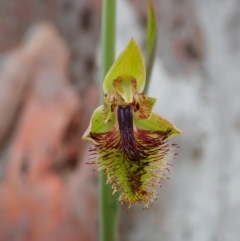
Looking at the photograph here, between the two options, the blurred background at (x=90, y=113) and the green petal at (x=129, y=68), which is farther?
the blurred background at (x=90, y=113)

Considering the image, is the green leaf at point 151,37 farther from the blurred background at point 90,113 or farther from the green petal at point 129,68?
the blurred background at point 90,113

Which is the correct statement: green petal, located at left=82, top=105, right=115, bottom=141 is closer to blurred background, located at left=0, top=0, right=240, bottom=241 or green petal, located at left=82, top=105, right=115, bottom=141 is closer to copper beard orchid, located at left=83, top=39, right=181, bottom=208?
copper beard orchid, located at left=83, top=39, right=181, bottom=208

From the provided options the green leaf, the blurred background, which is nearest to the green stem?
the green leaf

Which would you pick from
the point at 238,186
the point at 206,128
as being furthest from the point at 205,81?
the point at 238,186

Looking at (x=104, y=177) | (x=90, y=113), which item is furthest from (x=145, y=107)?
(x=90, y=113)

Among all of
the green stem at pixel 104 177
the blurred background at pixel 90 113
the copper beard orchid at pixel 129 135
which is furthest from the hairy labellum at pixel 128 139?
the blurred background at pixel 90 113
